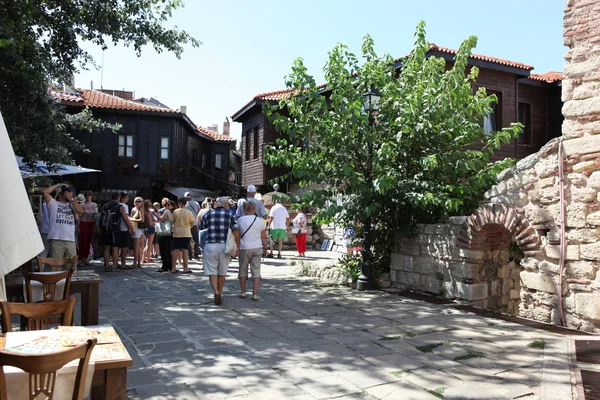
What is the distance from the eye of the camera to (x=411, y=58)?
29.1ft

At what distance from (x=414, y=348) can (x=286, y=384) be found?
5.32ft

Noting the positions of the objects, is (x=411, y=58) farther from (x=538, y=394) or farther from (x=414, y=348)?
(x=538, y=394)

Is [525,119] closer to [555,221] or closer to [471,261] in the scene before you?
[471,261]

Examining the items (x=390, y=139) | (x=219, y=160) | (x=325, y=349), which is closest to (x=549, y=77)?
(x=390, y=139)

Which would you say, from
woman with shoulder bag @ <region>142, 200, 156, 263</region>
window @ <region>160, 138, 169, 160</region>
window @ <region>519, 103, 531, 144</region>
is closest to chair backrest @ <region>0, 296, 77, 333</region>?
woman with shoulder bag @ <region>142, 200, 156, 263</region>

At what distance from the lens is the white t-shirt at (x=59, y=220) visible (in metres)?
7.71

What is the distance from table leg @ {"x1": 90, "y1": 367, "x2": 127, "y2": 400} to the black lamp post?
254 inches

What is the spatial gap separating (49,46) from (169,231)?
4235mm

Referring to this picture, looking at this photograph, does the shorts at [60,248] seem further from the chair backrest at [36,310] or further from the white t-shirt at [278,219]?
the white t-shirt at [278,219]

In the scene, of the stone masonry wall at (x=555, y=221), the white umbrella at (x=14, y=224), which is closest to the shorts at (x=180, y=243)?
the stone masonry wall at (x=555, y=221)

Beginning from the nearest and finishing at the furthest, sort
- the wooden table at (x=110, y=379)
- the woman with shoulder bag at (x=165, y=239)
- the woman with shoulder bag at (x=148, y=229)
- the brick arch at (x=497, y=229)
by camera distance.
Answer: the wooden table at (x=110, y=379)
the brick arch at (x=497, y=229)
the woman with shoulder bag at (x=165, y=239)
the woman with shoulder bag at (x=148, y=229)

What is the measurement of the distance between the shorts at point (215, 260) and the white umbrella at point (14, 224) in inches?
174

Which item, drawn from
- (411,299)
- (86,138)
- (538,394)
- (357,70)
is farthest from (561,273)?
(86,138)

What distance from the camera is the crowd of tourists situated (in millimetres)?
7320
